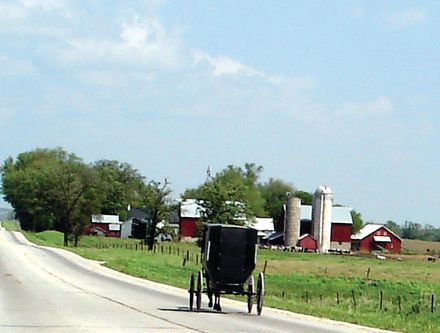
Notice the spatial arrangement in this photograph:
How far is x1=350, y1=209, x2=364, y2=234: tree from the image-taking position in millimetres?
152725

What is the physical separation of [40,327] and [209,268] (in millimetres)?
7377

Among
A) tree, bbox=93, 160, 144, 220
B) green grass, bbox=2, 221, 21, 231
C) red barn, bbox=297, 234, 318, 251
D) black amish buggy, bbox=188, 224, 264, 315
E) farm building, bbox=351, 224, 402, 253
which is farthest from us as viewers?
tree, bbox=93, 160, 144, 220

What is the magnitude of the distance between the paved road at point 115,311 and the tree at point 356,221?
11218 cm

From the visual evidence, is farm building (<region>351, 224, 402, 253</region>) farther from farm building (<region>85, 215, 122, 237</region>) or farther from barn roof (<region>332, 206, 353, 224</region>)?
farm building (<region>85, 215, 122, 237</region>)

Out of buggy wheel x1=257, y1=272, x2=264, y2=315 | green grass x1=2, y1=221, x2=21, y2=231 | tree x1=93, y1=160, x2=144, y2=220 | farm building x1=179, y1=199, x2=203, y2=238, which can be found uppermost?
tree x1=93, y1=160, x2=144, y2=220

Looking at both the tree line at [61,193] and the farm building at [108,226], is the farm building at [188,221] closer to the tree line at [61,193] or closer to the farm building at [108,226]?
the tree line at [61,193]

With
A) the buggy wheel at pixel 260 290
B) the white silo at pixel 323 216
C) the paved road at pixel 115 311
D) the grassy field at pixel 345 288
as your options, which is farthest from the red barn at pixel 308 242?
the buggy wheel at pixel 260 290

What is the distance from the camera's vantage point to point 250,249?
26609 mm

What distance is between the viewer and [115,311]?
2522 cm

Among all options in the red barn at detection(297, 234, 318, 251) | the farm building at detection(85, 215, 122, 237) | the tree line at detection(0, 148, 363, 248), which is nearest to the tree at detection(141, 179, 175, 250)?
the tree line at detection(0, 148, 363, 248)

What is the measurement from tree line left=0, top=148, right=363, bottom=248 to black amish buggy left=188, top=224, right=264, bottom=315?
247 feet

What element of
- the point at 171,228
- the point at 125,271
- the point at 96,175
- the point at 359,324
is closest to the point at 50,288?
the point at 359,324

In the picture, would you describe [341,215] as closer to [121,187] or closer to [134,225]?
[134,225]

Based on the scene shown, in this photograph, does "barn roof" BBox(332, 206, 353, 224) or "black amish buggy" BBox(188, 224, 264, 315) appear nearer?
"black amish buggy" BBox(188, 224, 264, 315)
